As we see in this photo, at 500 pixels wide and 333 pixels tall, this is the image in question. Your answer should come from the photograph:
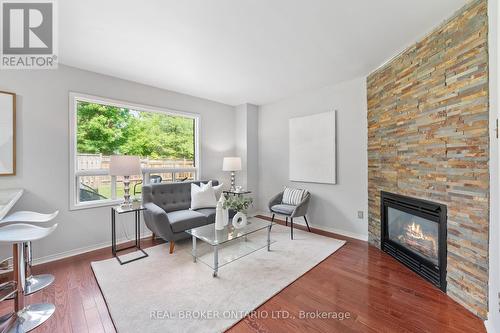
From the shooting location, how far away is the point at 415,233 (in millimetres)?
2453

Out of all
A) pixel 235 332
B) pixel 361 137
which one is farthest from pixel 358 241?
pixel 235 332

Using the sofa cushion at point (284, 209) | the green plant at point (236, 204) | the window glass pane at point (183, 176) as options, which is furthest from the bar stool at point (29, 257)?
the sofa cushion at point (284, 209)

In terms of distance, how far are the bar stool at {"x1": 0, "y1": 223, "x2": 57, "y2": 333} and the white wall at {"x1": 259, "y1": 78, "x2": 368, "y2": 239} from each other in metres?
3.70

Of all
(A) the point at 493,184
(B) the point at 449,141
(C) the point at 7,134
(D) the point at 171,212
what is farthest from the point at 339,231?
(C) the point at 7,134

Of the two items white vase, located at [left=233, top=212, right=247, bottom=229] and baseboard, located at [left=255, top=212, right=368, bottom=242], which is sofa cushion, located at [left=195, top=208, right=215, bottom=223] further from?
baseboard, located at [left=255, top=212, right=368, bottom=242]

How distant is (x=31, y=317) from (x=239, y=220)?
2.05 m

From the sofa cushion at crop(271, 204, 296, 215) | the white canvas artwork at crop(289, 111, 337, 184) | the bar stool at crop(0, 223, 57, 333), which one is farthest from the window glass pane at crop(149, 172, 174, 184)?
the white canvas artwork at crop(289, 111, 337, 184)

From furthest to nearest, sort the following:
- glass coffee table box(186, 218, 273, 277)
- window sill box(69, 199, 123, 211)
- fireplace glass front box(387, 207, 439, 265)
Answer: window sill box(69, 199, 123, 211), glass coffee table box(186, 218, 273, 277), fireplace glass front box(387, 207, 439, 265)

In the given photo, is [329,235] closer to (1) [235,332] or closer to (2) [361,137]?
(2) [361,137]

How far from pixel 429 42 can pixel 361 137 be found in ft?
4.80

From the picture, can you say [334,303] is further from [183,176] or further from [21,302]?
[183,176]

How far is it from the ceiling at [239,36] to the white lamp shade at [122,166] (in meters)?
1.28

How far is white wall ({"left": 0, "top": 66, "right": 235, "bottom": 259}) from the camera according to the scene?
2502mm

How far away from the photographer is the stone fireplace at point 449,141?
1.68 metres
